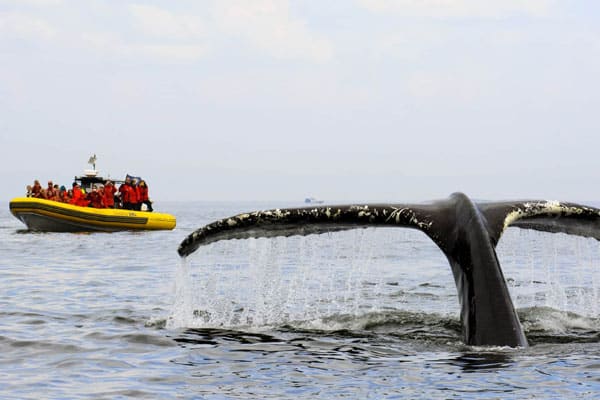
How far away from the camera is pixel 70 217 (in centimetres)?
3152

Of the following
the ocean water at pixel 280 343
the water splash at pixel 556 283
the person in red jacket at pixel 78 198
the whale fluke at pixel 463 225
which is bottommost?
the ocean water at pixel 280 343

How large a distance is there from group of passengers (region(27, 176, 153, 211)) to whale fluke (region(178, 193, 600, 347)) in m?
27.6

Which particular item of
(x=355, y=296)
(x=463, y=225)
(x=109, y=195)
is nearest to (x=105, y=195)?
(x=109, y=195)

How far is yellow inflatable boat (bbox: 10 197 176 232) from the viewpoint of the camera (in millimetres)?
31344

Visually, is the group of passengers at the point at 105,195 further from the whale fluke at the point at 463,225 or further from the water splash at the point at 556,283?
the whale fluke at the point at 463,225

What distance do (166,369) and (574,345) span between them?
324 centimetres

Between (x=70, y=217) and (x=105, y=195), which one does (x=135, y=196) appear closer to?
(x=105, y=195)

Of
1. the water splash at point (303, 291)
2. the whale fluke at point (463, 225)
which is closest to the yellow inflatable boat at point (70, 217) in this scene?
the water splash at point (303, 291)

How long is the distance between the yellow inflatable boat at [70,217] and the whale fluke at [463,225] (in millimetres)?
25739

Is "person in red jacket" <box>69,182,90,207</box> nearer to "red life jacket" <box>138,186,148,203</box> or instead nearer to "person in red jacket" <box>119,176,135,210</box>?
"person in red jacket" <box>119,176,135,210</box>

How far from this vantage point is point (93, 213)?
31.8 metres

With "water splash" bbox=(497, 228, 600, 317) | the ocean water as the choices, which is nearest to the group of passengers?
"water splash" bbox=(497, 228, 600, 317)

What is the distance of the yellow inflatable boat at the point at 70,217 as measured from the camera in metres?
31.3

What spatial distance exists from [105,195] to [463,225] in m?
28.3
